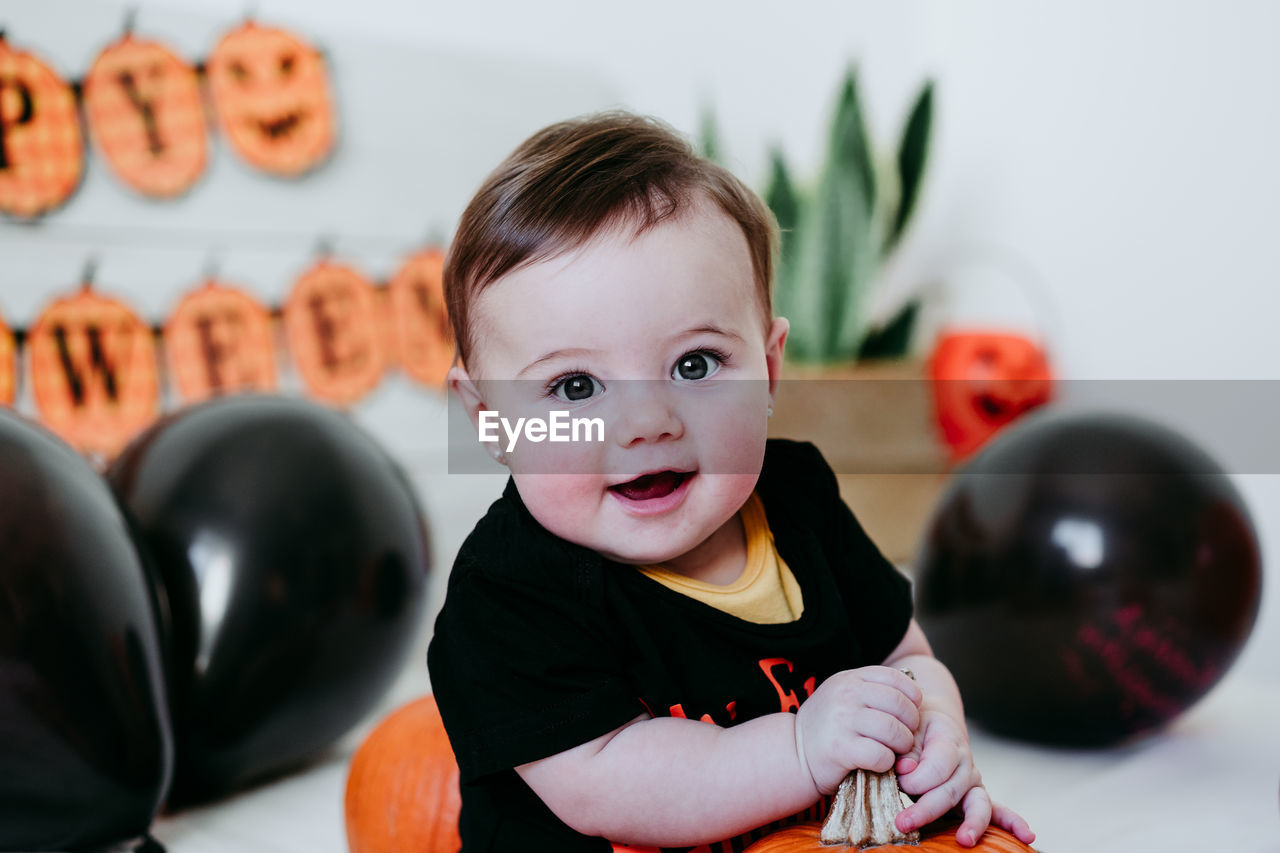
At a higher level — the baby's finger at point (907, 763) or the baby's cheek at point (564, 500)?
the baby's cheek at point (564, 500)

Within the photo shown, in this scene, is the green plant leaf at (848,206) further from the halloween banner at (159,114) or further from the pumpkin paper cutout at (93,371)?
the pumpkin paper cutout at (93,371)

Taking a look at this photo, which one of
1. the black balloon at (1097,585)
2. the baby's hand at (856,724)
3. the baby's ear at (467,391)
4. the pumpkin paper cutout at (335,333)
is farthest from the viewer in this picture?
the pumpkin paper cutout at (335,333)

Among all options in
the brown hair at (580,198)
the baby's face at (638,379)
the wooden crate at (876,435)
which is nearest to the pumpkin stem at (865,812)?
the baby's face at (638,379)

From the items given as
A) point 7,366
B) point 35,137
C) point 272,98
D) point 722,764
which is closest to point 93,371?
point 7,366

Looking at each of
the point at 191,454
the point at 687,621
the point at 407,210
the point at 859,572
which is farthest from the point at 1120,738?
the point at 407,210

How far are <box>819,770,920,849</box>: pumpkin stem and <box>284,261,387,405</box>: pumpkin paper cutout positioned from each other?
1.56 meters

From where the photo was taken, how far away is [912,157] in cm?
218

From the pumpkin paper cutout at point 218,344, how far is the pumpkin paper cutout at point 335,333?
0.06 m

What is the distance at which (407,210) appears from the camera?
2.02 meters

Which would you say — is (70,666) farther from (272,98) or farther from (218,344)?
(272,98)

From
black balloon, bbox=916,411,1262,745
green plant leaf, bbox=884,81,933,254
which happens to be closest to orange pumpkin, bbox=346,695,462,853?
black balloon, bbox=916,411,1262,745

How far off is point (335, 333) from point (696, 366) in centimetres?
148

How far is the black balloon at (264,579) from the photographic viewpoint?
3.56 feet

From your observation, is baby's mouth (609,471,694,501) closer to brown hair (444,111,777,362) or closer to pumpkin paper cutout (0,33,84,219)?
brown hair (444,111,777,362)
